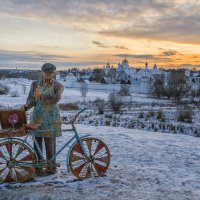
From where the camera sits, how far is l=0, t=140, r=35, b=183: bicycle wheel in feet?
17.1

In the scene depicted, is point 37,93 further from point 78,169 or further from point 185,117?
point 185,117

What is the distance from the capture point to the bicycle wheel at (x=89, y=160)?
5.50m

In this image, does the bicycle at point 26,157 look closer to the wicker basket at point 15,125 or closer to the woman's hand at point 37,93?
the wicker basket at point 15,125

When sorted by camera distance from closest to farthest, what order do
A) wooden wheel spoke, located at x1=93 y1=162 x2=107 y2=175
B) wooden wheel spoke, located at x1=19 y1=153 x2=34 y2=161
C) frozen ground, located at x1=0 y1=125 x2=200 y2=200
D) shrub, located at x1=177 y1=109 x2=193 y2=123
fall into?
frozen ground, located at x1=0 y1=125 x2=200 y2=200, wooden wheel spoke, located at x1=19 y1=153 x2=34 y2=161, wooden wheel spoke, located at x1=93 y1=162 x2=107 y2=175, shrub, located at x1=177 y1=109 x2=193 y2=123

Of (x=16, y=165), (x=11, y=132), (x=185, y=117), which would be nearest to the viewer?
(x=11, y=132)

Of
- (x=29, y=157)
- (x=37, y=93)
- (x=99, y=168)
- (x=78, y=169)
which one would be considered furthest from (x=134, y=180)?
(x=37, y=93)

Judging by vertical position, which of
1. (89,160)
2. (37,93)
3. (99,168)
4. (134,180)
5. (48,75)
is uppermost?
(48,75)

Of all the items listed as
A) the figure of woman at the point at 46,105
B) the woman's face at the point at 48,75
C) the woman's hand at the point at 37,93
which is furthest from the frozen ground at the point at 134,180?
the woman's face at the point at 48,75

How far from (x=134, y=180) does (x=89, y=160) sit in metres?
0.79

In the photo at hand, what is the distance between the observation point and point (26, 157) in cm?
527

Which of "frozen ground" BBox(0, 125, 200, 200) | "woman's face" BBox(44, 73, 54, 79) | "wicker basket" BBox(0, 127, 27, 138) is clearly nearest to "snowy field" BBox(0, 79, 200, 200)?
"frozen ground" BBox(0, 125, 200, 200)

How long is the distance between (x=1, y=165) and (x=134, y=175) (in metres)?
2.16

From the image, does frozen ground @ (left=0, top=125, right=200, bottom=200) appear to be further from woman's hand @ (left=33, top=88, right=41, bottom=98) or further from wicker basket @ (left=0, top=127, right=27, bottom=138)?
woman's hand @ (left=33, top=88, right=41, bottom=98)

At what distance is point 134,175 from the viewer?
5.96 metres
